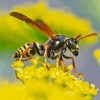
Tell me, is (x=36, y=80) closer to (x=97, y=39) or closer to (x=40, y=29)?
(x=40, y=29)

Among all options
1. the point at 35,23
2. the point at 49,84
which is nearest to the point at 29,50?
the point at 35,23

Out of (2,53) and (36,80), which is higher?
(2,53)

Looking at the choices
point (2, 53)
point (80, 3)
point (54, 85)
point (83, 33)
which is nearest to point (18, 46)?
point (2, 53)

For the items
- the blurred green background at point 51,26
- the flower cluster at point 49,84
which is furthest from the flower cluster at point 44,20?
the flower cluster at point 49,84

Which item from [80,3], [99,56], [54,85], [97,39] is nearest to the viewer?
[54,85]

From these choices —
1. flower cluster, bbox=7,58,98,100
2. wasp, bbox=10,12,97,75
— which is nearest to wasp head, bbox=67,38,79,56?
wasp, bbox=10,12,97,75

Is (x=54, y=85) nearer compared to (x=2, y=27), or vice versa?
(x=54, y=85)

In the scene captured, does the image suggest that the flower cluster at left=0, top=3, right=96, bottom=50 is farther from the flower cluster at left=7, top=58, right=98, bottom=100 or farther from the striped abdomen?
the flower cluster at left=7, top=58, right=98, bottom=100
